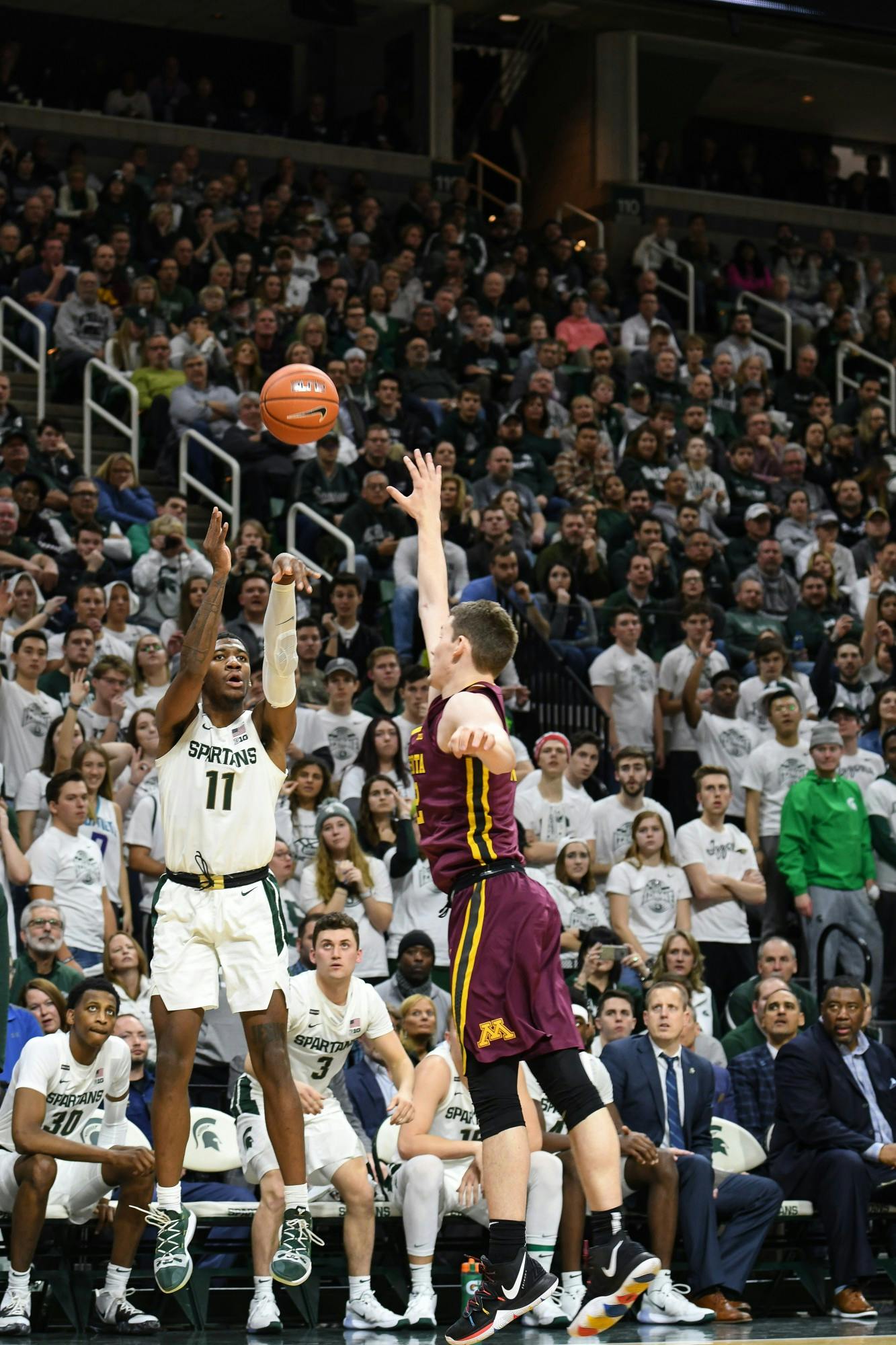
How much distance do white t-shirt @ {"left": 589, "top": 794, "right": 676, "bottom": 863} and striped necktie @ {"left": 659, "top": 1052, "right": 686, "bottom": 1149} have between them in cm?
292

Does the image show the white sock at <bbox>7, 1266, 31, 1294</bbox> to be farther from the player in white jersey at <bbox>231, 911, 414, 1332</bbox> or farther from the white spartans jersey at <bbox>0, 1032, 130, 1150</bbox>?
the player in white jersey at <bbox>231, 911, 414, 1332</bbox>

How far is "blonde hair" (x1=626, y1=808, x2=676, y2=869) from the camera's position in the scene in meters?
13.2

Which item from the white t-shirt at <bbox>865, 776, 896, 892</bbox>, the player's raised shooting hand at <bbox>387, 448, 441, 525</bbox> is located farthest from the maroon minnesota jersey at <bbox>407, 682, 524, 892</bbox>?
the white t-shirt at <bbox>865, 776, 896, 892</bbox>

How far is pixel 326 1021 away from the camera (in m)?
9.88

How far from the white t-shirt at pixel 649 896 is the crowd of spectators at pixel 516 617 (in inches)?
1.0

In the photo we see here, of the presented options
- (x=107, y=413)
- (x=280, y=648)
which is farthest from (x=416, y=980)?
(x=107, y=413)

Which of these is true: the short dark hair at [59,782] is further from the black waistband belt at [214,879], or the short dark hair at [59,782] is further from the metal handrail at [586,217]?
the metal handrail at [586,217]

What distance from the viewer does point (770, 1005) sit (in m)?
11.7

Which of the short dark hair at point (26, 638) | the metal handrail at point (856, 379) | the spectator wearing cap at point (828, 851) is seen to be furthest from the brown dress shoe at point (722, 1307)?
the metal handrail at point (856, 379)

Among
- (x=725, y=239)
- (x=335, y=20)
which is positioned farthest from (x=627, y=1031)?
(x=725, y=239)

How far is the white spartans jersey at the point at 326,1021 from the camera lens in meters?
9.86

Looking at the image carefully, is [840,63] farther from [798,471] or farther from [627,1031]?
[627,1031]

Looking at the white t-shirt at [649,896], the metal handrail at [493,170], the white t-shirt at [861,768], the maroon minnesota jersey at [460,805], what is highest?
the metal handrail at [493,170]

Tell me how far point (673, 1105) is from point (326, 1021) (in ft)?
6.80
